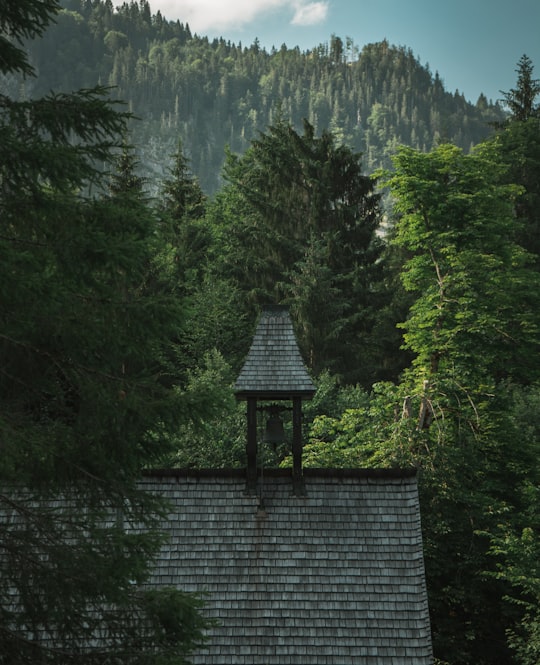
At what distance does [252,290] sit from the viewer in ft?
116

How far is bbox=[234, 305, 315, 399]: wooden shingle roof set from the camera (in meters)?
11.8

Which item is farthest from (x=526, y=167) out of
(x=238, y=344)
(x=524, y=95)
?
(x=238, y=344)

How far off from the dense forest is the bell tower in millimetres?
1959

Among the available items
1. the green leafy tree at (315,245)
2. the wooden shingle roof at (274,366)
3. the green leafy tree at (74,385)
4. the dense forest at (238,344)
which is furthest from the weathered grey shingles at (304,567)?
the green leafy tree at (315,245)

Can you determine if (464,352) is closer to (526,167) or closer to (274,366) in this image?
(274,366)

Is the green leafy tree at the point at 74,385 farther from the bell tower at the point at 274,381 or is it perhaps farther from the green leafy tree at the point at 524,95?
the green leafy tree at the point at 524,95

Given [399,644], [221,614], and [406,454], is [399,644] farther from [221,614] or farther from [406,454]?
[406,454]

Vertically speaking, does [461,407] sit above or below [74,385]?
below

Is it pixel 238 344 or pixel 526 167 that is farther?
pixel 526 167

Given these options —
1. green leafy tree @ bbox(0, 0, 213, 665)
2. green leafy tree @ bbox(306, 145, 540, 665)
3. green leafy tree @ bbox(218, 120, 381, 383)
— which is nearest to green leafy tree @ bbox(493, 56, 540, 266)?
green leafy tree @ bbox(218, 120, 381, 383)

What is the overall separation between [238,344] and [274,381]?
68.7 feet

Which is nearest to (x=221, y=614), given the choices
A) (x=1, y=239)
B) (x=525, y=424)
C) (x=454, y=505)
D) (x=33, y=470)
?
(x=33, y=470)

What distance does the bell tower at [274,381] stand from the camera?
11742 mm

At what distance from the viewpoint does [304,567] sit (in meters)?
10.9
